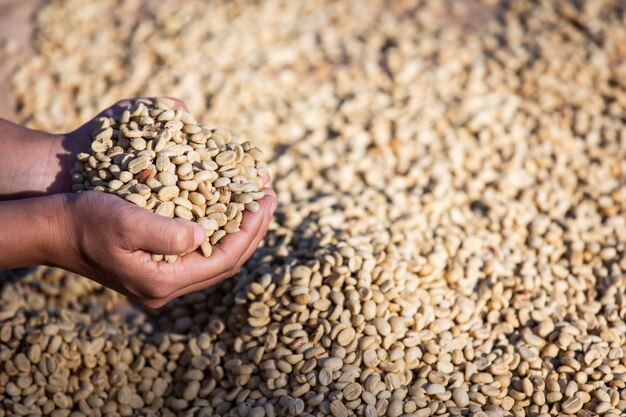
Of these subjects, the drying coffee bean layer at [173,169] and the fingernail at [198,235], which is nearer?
the fingernail at [198,235]

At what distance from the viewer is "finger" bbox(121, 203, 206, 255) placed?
173cm

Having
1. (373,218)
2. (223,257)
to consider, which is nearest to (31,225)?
(223,257)

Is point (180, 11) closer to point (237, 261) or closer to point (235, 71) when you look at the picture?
point (235, 71)

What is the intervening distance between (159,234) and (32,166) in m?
0.76

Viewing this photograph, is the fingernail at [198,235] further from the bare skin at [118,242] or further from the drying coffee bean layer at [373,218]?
the drying coffee bean layer at [373,218]

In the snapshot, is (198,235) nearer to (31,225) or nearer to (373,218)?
(31,225)

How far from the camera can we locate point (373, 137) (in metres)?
3.31

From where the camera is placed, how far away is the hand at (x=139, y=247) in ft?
5.70

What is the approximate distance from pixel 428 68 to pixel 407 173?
2.88 feet

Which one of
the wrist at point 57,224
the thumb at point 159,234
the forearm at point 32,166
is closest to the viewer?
the thumb at point 159,234

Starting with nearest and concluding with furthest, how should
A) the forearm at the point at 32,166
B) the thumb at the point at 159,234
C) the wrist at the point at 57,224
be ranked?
the thumb at the point at 159,234
the wrist at the point at 57,224
the forearm at the point at 32,166

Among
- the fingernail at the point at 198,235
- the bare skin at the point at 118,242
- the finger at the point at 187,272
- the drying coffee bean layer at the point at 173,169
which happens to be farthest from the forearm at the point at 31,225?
the fingernail at the point at 198,235

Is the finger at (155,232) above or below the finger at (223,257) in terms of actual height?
above

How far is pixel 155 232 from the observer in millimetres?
Result: 1723
